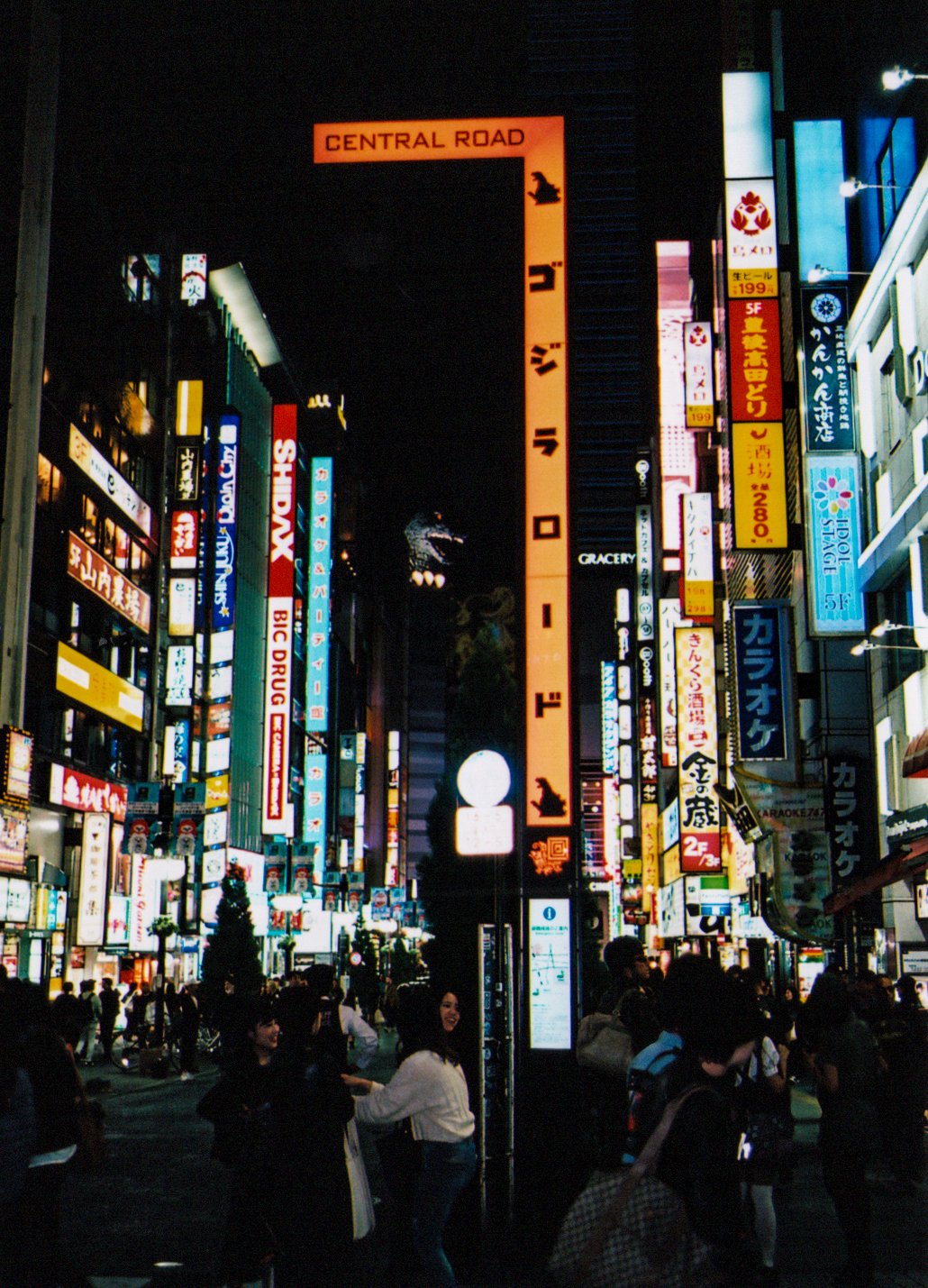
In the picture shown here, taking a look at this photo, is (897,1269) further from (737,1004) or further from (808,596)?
(808,596)

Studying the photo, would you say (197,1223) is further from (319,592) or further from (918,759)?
(319,592)

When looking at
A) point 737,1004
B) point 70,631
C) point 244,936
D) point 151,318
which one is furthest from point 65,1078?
point 151,318

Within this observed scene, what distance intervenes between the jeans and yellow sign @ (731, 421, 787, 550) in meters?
22.0

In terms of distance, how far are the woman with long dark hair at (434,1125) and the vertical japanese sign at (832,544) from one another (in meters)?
21.4

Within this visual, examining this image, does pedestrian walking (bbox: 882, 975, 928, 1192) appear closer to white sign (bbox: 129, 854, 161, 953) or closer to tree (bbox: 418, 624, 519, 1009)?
tree (bbox: 418, 624, 519, 1009)

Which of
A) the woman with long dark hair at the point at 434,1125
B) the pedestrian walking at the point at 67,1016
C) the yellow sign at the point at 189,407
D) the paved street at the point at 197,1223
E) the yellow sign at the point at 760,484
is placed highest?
the yellow sign at the point at 189,407

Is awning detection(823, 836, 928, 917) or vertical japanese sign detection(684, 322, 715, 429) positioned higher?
vertical japanese sign detection(684, 322, 715, 429)

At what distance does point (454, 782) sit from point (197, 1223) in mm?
24376

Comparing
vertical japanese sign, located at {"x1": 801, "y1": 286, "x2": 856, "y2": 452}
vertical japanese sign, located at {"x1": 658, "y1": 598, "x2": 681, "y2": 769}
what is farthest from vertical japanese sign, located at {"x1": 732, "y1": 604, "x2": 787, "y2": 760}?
vertical japanese sign, located at {"x1": 658, "y1": 598, "x2": 681, "y2": 769}

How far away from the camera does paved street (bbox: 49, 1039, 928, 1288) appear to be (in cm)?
1010

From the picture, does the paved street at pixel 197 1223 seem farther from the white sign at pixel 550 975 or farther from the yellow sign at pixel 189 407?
the yellow sign at pixel 189 407

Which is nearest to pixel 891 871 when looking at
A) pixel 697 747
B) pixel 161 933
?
pixel 161 933

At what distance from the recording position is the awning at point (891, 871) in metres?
20.3

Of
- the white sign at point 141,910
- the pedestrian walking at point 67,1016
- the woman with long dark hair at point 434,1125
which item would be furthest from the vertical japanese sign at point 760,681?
the woman with long dark hair at point 434,1125
